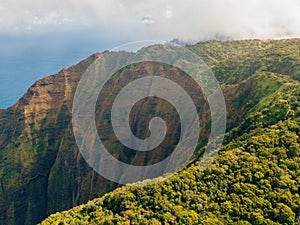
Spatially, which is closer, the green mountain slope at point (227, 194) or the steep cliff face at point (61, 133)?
the green mountain slope at point (227, 194)

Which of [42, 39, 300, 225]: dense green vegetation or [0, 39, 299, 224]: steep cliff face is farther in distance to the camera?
[0, 39, 299, 224]: steep cliff face

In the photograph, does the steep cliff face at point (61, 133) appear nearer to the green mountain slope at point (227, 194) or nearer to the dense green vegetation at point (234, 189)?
the dense green vegetation at point (234, 189)

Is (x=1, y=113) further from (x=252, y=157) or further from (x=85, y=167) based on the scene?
(x=252, y=157)

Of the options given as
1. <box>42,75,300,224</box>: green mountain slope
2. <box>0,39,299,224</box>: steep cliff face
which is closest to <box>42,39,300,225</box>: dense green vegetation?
<box>42,75,300,224</box>: green mountain slope

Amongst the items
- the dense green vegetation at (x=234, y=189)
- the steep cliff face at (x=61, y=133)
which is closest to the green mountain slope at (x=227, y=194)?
the dense green vegetation at (x=234, y=189)

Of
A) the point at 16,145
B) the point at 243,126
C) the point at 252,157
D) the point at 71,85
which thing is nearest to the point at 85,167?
the point at 16,145

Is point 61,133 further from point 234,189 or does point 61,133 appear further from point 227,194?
point 234,189

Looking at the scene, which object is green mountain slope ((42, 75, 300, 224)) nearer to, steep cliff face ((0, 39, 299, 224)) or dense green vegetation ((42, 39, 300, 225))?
dense green vegetation ((42, 39, 300, 225))

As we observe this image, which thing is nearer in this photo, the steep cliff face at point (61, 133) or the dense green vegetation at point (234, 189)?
the dense green vegetation at point (234, 189)
